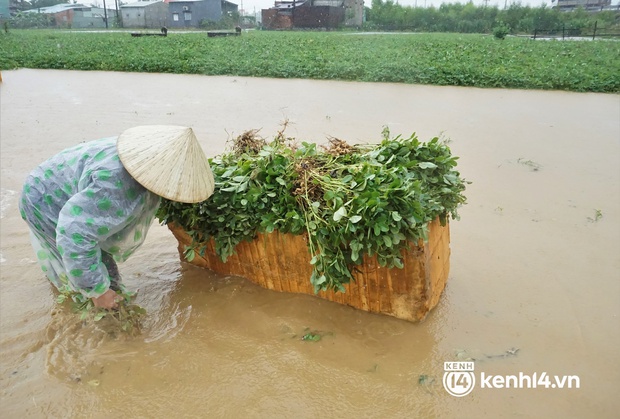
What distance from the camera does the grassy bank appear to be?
11.2m

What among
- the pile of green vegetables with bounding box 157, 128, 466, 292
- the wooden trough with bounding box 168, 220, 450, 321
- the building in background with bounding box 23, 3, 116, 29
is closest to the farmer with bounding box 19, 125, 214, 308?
the pile of green vegetables with bounding box 157, 128, 466, 292

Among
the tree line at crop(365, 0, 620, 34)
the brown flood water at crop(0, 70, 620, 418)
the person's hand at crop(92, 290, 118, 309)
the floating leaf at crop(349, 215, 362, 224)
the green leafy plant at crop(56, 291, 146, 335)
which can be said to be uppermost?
the tree line at crop(365, 0, 620, 34)

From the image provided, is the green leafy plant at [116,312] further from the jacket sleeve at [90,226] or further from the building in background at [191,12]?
the building in background at [191,12]

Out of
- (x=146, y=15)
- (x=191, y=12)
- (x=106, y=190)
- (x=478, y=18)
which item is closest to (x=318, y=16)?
(x=478, y=18)

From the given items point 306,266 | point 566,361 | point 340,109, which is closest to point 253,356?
point 306,266

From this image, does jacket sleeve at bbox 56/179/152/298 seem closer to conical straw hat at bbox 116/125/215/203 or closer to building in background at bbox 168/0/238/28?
conical straw hat at bbox 116/125/215/203

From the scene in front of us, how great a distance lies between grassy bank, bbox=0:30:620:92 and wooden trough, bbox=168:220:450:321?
30.3ft

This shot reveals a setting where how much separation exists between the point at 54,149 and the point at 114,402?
5027 mm

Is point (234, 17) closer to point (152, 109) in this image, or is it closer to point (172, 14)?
point (172, 14)

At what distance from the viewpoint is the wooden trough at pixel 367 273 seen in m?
2.64

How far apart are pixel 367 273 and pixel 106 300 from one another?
1.37 m

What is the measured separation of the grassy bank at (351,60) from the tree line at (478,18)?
48.6 ft

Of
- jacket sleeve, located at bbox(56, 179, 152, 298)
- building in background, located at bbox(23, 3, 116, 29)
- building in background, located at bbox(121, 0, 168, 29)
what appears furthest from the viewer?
building in background, located at bbox(23, 3, 116, 29)

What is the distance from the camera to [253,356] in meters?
2.72
